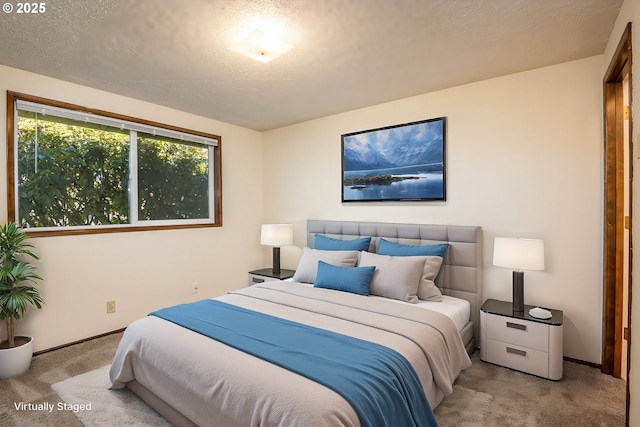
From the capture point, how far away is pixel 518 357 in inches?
99.4

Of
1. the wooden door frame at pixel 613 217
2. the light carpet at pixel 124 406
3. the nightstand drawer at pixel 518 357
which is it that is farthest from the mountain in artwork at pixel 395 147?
the light carpet at pixel 124 406

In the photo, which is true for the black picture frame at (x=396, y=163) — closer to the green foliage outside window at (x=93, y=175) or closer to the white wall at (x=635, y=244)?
the white wall at (x=635, y=244)

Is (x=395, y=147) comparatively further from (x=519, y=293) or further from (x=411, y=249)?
(x=519, y=293)

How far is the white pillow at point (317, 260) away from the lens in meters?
3.22

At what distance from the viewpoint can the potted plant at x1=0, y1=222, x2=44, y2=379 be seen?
94.3 inches

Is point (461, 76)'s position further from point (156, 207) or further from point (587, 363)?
point (156, 207)

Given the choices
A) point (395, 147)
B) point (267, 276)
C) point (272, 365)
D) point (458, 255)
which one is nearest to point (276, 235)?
point (267, 276)

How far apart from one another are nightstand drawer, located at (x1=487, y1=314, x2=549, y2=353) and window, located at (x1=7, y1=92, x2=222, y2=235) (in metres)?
3.33

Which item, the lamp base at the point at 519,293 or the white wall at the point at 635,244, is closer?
the white wall at the point at 635,244

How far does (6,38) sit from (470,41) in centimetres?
322

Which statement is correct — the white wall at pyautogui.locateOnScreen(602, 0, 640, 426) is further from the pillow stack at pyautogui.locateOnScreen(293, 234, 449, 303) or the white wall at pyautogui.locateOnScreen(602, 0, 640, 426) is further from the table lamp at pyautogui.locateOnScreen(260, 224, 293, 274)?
the table lamp at pyautogui.locateOnScreen(260, 224, 293, 274)

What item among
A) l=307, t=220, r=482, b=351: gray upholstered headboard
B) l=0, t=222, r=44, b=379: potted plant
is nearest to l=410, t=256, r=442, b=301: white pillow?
l=307, t=220, r=482, b=351: gray upholstered headboard

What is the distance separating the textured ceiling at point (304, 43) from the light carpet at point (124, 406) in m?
2.45

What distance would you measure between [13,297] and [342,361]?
2.52 meters
